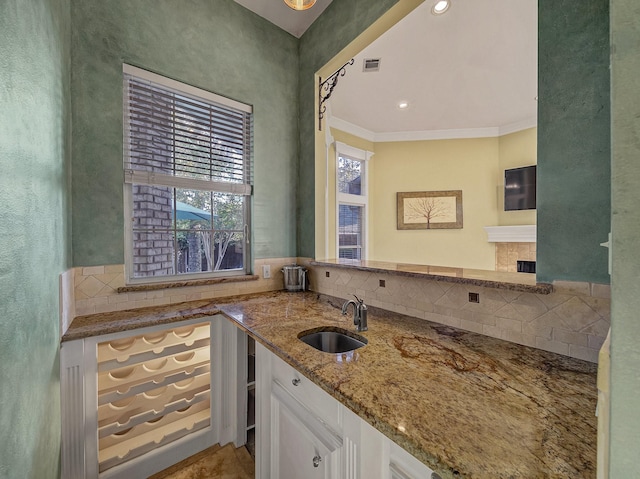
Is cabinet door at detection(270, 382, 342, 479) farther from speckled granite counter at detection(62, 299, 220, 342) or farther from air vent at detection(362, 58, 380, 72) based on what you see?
air vent at detection(362, 58, 380, 72)

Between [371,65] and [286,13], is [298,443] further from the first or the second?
[371,65]

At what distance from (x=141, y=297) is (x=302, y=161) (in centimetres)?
166

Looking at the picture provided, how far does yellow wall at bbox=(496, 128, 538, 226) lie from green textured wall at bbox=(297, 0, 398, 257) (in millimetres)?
3708

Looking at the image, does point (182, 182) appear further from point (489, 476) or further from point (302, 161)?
point (489, 476)

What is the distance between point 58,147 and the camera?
124 centimetres

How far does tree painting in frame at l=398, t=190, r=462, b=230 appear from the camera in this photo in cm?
451

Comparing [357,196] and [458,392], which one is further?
[357,196]

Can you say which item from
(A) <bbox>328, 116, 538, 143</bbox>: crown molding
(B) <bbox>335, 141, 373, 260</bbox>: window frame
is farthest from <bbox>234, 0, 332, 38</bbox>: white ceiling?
(B) <bbox>335, 141, 373, 260</bbox>: window frame

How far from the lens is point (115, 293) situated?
1646 millimetres

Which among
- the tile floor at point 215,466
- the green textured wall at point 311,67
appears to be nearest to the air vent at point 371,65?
the green textured wall at point 311,67

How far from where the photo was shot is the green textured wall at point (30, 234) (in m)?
0.72

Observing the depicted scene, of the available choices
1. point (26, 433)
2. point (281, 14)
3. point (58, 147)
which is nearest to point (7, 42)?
point (58, 147)

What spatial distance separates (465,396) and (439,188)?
4.35 meters

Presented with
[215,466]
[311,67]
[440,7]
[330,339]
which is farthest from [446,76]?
[215,466]
